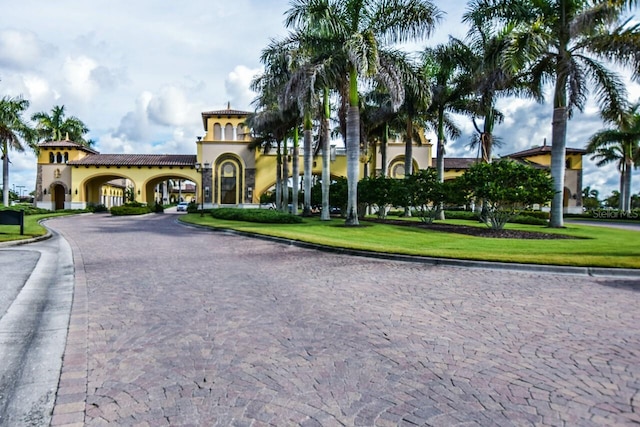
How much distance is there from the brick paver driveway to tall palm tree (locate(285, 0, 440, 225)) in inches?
485

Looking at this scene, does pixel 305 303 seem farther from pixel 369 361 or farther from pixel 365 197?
pixel 365 197

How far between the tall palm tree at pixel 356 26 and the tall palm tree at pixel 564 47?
3.78 m

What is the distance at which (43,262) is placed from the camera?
997 centimetres

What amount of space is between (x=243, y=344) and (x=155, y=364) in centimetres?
90

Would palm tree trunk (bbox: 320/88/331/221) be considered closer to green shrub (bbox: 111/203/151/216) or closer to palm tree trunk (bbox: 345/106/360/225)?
palm tree trunk (bbox: 345/106/360/225)

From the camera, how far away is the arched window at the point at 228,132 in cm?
4628

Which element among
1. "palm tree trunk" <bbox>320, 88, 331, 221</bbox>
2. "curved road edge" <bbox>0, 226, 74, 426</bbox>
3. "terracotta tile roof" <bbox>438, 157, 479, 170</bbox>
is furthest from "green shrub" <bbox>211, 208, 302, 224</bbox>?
"terracotta tile roof" <bbox>438, 157, 479, 170</bbox>

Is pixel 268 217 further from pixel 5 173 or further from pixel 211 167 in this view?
pixel 5 173

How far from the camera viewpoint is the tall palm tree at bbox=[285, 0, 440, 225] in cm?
1839

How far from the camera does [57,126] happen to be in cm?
5412

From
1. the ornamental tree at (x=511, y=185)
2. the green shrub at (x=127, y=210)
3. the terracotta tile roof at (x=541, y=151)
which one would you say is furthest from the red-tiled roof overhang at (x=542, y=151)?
the green shrub at (x=127, y=210)

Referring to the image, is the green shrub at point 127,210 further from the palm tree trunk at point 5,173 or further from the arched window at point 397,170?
the arched window at point 397,170

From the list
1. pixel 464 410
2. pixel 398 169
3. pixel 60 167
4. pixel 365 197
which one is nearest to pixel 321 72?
pixel 365 197

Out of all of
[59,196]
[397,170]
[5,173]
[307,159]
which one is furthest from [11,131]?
[397,170]
